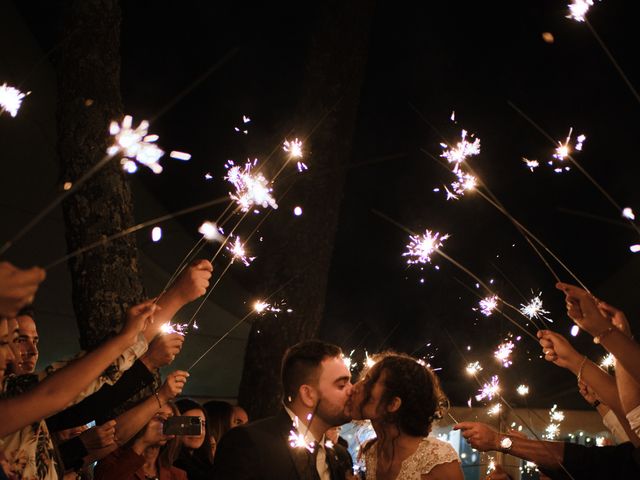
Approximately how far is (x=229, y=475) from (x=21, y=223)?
23.4ft

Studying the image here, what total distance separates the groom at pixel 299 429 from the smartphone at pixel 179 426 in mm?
836

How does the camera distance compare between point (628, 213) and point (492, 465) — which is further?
point (492, 465)

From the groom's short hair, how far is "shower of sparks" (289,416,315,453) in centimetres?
18

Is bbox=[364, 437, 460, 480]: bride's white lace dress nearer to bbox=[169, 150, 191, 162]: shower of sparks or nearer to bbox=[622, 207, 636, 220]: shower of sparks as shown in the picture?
bbox=[622, 207, 636, 220]: shower of sparks

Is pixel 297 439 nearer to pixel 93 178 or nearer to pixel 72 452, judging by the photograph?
pixel 72 452

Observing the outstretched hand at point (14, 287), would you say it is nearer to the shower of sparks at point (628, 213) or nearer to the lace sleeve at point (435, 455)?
the lace sleeve at point (435, 455)

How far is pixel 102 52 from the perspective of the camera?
5.21 meters

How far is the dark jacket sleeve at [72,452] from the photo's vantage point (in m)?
3.73

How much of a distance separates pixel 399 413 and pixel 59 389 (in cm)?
184

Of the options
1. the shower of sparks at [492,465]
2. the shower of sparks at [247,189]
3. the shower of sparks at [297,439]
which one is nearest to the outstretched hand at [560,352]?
the shower of sparks at [492,465]

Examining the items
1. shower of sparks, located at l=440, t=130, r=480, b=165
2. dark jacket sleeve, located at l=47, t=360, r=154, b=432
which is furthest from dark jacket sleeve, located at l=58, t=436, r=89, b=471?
shower of sparks, located at l=440, t=130, r=480, b=165

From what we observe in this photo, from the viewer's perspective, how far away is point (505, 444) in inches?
156

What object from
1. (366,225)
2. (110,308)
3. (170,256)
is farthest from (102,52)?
(366,225)

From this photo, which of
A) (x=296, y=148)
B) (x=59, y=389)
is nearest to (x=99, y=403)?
(x=59, y=389)
